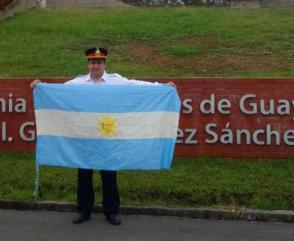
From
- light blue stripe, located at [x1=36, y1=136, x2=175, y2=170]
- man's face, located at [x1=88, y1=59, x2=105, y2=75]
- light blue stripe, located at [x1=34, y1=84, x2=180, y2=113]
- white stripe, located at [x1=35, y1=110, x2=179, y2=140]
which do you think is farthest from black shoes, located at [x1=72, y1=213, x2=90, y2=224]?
man's face, located at [x1=88, y1=59, x2=105, y2=75]

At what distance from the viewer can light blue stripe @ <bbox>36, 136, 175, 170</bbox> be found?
7488mm

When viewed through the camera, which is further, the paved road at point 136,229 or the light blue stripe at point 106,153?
the light blue stripe at point 106,153

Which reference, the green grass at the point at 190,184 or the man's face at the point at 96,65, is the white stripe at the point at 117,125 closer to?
the man's face at the point at 96,65

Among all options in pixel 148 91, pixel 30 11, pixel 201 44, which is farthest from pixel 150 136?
pixel 30 11

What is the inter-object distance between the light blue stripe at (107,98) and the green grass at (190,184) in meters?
1.11

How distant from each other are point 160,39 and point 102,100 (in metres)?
8.86

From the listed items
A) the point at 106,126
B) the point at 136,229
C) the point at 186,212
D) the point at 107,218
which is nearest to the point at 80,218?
the point at 107,218

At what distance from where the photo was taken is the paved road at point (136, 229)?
23.3 ft

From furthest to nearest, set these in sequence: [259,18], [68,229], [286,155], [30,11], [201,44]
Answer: [30,11] < [259,18] < [201,44] < [286,155] < [68,229]

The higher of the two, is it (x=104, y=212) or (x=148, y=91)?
(x=148, y=91)

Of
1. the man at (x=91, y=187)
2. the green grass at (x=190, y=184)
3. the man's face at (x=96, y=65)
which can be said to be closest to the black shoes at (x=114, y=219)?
the man at (x=91, y=187)

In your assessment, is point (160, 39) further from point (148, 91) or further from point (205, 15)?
point (148, 91)

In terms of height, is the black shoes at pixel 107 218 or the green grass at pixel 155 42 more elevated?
the green grass at pixel 155 42

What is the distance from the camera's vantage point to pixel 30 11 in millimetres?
21219
